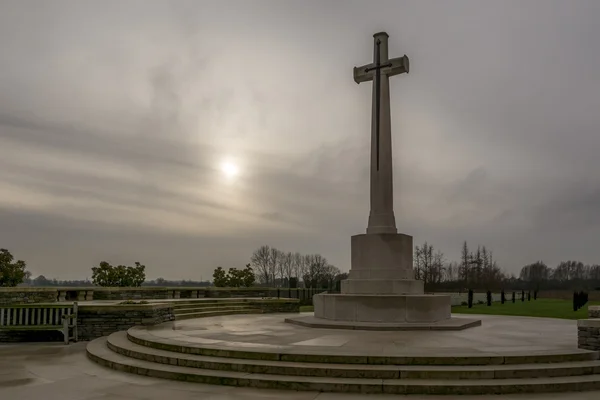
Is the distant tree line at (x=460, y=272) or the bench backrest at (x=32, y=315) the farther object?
the distant tree line at (x=460, y=272)

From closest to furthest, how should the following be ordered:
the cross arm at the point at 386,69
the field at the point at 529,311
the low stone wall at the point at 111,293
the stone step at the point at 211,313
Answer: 1. the cross arm at the point at 386,69
2. the stone step at the point at 211,313
3. the low stone wall at the point at 111,293
4. the field at the point at 529,311

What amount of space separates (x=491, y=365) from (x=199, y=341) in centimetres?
552

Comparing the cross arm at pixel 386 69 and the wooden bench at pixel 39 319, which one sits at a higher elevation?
the cross arm at pixel 386 69

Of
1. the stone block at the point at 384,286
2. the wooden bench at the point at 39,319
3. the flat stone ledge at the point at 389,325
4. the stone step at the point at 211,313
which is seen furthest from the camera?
the stone step at the point at 211,313

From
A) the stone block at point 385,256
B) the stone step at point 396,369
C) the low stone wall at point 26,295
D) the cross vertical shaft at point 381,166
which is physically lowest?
the stone step at point 396,369

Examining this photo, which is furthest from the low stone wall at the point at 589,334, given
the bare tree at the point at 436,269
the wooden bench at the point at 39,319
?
the bare tree at the point at 436,269

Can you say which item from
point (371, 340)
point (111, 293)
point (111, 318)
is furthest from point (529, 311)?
point (111, 318)

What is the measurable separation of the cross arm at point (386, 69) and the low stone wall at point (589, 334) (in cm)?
960

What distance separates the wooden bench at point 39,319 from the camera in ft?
41.1

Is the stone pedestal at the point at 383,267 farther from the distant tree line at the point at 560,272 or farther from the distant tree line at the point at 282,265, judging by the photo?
the distant tree line at the point at 560,272

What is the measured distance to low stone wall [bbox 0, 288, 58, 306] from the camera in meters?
17.1

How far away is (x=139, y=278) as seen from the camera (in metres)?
28.0

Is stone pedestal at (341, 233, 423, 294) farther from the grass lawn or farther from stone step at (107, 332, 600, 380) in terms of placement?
the grass lawn

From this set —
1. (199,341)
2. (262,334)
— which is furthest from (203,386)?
(262,334)
